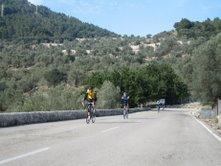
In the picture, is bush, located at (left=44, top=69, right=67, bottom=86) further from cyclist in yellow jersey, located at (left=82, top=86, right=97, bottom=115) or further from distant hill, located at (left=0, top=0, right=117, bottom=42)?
cyclist in yellow jersey, located at (left=82, top=86, right=97, bottom=115)

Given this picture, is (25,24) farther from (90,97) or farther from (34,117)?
(90,97)

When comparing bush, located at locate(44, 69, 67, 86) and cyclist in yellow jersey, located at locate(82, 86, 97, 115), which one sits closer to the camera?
cyclist in yellow jersey, located at locate(82, 86, 97, 115)

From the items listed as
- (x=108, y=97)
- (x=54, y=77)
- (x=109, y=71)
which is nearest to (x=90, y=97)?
(x=108, y=97)

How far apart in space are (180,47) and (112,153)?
161 metres

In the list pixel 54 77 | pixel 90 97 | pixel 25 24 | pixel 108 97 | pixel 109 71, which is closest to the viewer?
pixel 90 97

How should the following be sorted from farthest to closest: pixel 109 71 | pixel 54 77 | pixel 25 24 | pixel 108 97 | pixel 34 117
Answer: pixel 25 24 < pixel 54 77 < pixel 109 71 < pixel 108 97 < pixel 34 117

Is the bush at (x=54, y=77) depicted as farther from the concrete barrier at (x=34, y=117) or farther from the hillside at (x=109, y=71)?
the concrete barrier at (x=34, y=117)

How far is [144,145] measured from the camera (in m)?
14.1

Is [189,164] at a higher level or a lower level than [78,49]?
lower

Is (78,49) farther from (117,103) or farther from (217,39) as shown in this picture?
(217,39)

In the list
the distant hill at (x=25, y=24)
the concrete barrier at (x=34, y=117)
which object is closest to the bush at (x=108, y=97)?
the concrete barrier at (x=34, y=117)

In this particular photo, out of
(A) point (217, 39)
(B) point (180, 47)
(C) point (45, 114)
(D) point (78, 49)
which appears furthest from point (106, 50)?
(C) point (45, 114)

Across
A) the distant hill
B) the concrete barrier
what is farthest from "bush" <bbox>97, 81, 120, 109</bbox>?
the distant hill

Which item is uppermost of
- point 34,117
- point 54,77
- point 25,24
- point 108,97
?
point 25,24
